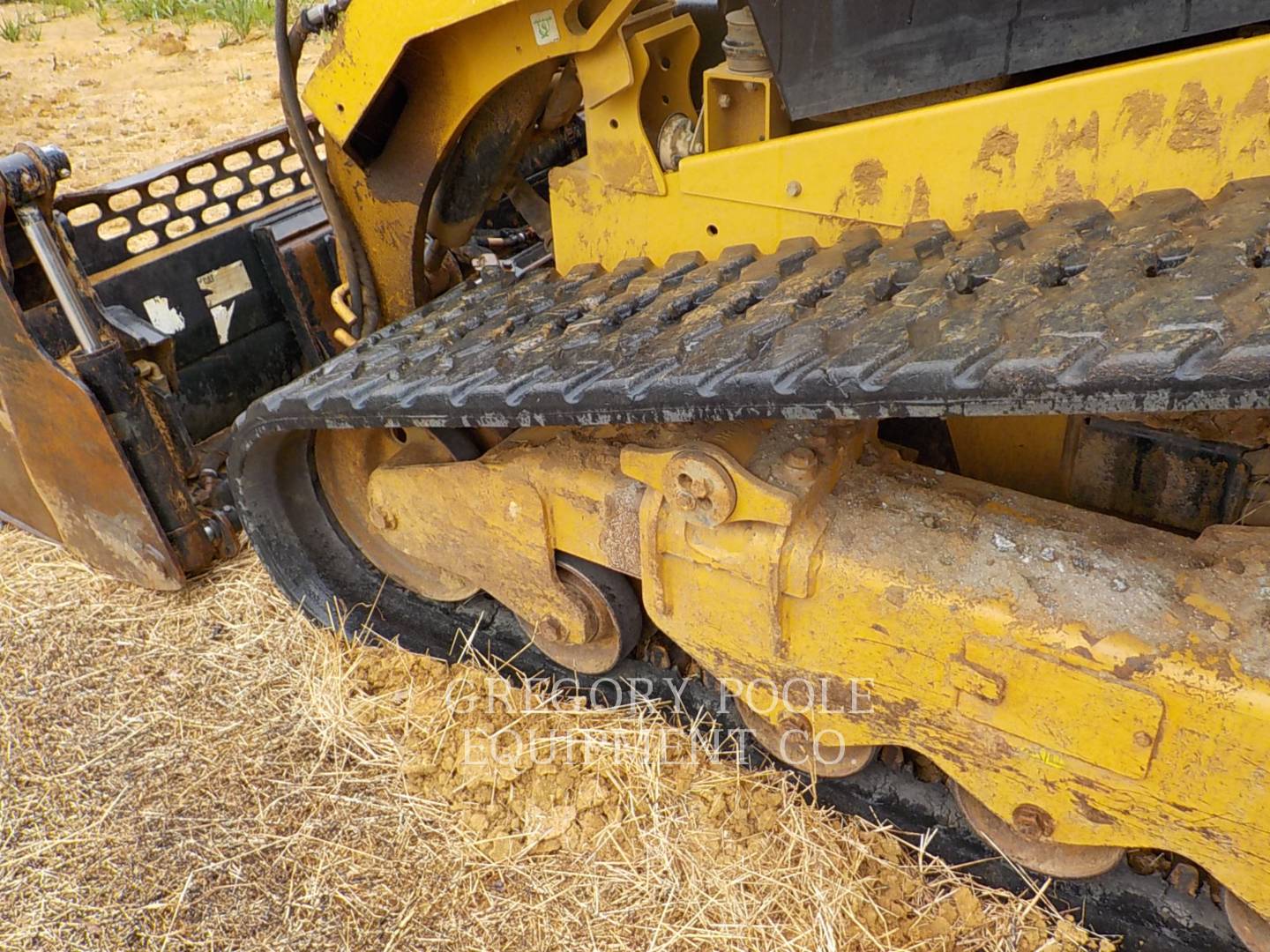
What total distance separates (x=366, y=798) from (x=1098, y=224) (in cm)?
169

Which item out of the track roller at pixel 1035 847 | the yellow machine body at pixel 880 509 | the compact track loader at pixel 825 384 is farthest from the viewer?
the track roller at pixel 1035 847

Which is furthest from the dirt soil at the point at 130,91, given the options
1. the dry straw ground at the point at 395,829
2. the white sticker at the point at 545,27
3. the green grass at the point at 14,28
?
the white sticker at the point at 545,27

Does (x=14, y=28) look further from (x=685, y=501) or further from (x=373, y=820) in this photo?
(x=685, y=501)

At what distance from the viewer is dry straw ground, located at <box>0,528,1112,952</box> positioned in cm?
191

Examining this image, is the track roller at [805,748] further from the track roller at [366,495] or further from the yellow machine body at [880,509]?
the track roller at [366,495]

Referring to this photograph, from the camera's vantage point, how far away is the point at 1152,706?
145 cm

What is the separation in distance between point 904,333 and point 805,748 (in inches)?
38.9

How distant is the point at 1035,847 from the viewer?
71.6 inches

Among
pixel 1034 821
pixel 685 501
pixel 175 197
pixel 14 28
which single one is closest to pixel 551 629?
pixel 685 501

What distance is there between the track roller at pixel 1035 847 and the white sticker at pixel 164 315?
2250mm

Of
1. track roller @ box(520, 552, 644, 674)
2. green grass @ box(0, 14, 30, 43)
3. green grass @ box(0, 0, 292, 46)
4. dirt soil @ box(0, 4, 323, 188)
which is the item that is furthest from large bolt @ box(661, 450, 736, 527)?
green grass @ box(0, 14, 30, 43)

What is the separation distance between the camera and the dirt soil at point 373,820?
1.91m

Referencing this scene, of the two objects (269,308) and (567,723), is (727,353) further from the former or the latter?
(269,308)

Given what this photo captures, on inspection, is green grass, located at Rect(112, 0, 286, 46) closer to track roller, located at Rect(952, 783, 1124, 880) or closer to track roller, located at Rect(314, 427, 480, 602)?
track roller, located at Rect(314, 427, 480, 602)
